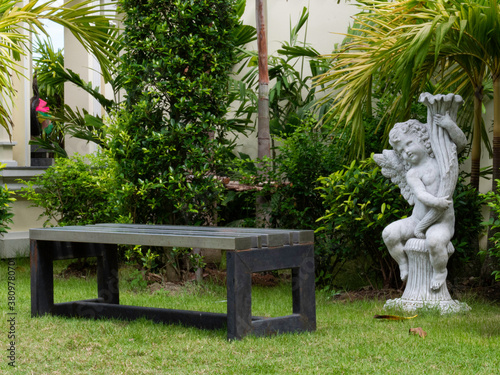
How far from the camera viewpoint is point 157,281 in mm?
6980

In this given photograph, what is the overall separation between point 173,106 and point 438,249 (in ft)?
9.61

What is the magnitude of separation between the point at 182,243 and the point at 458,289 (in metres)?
3.12

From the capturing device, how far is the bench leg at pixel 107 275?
18.3ft

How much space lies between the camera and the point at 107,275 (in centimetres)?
563

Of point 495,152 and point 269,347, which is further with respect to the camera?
point 495,152

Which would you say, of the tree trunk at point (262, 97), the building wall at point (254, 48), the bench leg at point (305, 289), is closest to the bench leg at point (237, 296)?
the bench leg at point (305, 289)

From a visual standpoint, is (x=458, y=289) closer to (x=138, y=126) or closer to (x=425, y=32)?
Result: (x=425, y=32)

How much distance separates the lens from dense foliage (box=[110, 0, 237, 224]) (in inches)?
261

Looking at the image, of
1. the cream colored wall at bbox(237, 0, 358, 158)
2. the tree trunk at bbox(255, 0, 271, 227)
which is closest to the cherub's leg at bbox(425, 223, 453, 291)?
the tree trunk at bbox(255, 0, 271, 227)

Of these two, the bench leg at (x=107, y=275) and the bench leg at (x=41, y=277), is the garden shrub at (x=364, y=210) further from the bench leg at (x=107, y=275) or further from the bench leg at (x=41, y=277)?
the bench leg at (x=41, y=277)

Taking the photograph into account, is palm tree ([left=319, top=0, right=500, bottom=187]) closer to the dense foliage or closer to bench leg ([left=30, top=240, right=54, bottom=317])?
the dense foliage

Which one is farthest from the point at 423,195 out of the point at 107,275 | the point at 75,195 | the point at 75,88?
the point at 75,88

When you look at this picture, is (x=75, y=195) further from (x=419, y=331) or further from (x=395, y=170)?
(x=419, y=331)

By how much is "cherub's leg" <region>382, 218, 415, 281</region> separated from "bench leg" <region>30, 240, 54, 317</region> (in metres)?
2.66
